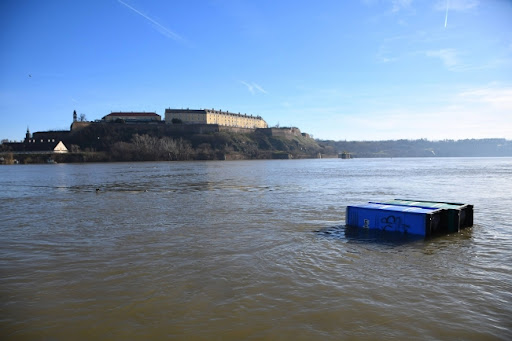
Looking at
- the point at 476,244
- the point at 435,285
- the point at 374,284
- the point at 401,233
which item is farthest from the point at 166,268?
the point at 476,244

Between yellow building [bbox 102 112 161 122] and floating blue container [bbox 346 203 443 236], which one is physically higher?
yellow building [bbox 102 112 161 122]

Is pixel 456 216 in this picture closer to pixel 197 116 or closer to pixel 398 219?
pixel 398 219

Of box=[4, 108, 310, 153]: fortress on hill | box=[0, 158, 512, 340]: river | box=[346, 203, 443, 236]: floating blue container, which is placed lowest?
box=[0, 158, 512, 340]: river

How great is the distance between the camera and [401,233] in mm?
11672

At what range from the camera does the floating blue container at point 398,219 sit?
1130 cm

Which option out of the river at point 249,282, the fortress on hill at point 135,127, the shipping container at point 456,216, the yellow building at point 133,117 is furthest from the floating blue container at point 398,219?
the yellow building at point 133,117

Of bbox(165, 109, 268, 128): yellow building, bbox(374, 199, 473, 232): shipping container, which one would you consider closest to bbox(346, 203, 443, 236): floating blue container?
bbox(374, 199, 473, 232): shipping container

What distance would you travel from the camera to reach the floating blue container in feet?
37.1

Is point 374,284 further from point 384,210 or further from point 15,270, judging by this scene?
point 15,270

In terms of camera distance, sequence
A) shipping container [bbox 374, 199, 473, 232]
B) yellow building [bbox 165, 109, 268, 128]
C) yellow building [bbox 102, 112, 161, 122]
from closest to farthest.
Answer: shipping container [bbox 374, 199, 473, 232] < yellow building [bbox 102, 112, 161, 122] < yellow building [bbox 165, 109, 268, 128]

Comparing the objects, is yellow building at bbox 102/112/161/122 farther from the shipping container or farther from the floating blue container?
the shipping container

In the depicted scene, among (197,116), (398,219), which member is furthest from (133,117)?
(398,219)

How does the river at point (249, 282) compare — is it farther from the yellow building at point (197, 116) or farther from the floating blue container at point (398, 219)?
the yellow building at point (197, 116)

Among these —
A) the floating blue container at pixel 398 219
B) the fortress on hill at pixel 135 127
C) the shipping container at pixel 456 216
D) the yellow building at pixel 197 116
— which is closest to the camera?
the floating blue container at pixel 398 219
